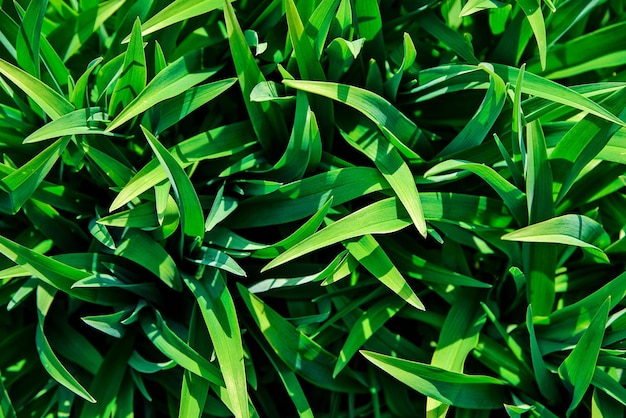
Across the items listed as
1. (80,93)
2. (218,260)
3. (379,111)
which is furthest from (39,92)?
(379,111)

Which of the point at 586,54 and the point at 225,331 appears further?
the point at 586,54

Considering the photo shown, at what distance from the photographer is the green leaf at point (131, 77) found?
0.71 metres

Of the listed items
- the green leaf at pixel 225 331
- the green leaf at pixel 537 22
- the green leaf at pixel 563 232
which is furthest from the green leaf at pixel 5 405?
the green leaf at pixel 537 22

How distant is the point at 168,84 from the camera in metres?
0.75

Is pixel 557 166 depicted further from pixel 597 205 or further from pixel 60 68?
pixel 60 68

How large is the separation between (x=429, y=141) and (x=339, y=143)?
0.11 m

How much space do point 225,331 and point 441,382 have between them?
0.24 meters

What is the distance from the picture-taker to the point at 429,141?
2.73ft

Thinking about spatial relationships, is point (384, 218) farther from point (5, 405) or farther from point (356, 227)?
point (5, 405)

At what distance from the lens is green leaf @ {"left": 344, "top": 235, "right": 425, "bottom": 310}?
71 centimetres

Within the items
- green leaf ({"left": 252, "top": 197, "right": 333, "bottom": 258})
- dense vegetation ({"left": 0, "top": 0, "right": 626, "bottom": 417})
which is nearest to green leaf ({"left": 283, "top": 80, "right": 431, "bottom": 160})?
dense vegetation ({"left": 0, "top": 0, "right": 626, "bottom": 417})

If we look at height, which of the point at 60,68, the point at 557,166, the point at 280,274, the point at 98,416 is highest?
the point at 60,68

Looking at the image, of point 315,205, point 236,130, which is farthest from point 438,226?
point 236,130

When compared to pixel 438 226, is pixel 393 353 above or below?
below
